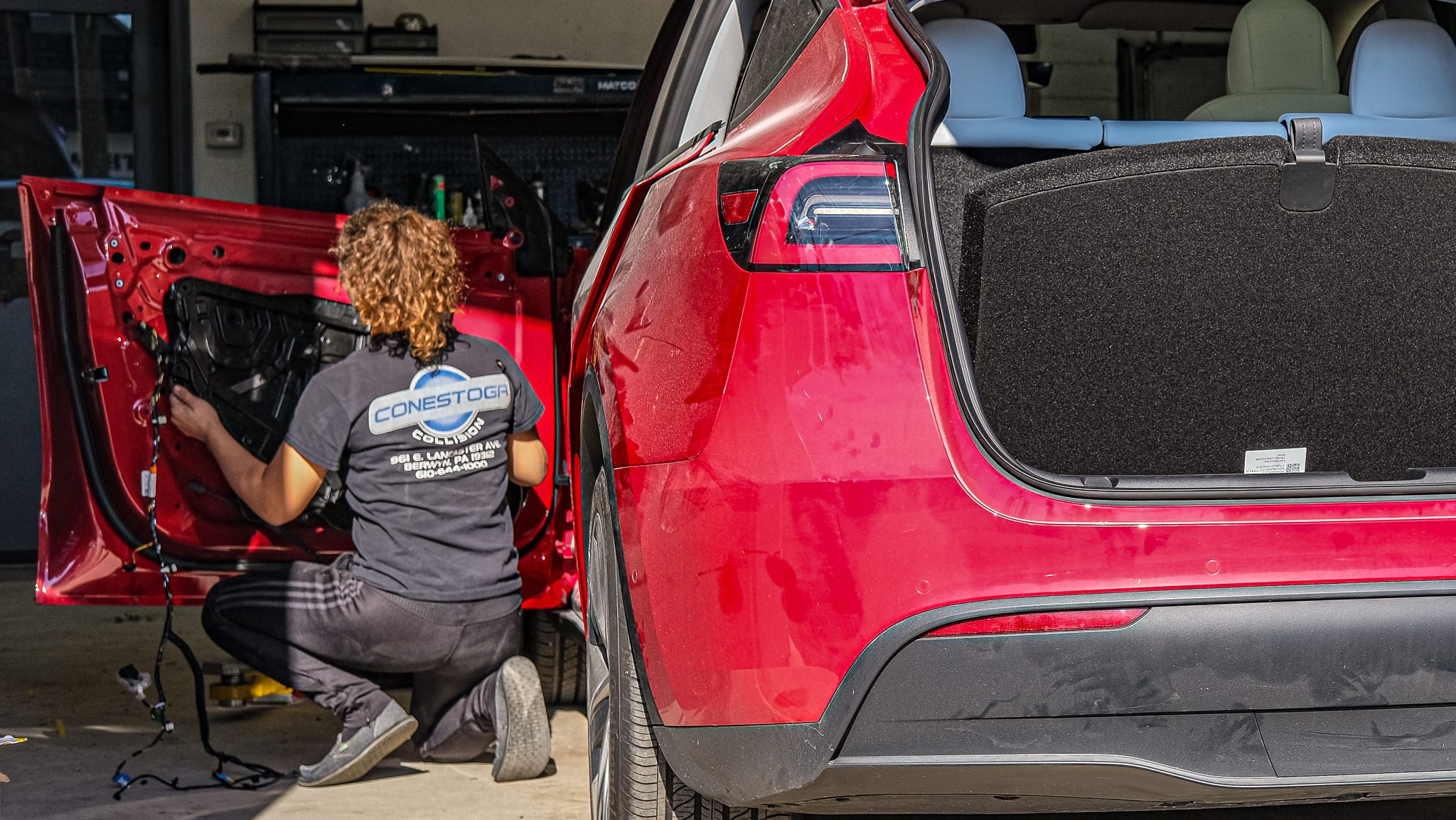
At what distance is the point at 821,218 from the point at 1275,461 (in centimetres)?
67

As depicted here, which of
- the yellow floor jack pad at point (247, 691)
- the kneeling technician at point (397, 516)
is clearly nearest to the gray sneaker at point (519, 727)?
the kneeling technician at point (397, 516)

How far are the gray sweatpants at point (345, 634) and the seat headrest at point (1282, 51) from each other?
2028 millimetres

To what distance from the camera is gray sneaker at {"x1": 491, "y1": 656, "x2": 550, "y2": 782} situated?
3133 mm

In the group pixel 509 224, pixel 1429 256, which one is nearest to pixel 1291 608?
pixel 1429 256

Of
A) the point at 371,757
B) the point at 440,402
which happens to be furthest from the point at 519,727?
the point at 440,402

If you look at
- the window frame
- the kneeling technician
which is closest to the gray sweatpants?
the kneeling technician

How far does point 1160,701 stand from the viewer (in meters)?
1.55

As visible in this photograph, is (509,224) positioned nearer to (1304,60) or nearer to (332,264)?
(332,264)

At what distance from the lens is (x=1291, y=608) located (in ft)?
5.13

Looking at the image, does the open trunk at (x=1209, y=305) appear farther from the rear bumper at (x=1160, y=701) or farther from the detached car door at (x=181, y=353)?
the detached car door at (x=181, y=353)

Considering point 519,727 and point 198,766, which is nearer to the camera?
point 519,727

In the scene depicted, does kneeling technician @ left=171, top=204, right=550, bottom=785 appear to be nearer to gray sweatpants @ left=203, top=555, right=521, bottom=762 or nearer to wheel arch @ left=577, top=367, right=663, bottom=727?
gray sweatpants @ left=203, top=555, right=521, bottom=762

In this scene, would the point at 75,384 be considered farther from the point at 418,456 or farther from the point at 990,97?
the point at 990,97

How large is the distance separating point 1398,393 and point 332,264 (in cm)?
256
